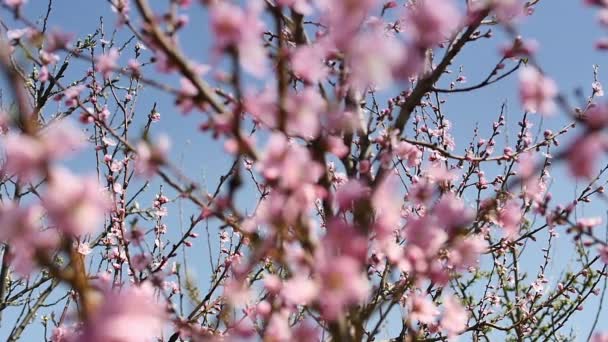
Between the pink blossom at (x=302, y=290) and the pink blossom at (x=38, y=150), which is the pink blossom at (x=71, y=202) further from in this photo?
the pink blossom at (x=302, y=290)

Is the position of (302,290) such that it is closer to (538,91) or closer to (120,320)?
(120,320)

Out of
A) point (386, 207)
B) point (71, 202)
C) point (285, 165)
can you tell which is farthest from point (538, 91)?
point (71, 202)

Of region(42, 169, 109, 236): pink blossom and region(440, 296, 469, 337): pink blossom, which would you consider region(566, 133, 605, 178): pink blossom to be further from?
region(42, 169, 109, 236): pink blossom

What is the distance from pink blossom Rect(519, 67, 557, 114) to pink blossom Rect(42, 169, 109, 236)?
1470 mm

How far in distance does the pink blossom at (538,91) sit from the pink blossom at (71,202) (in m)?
1.47

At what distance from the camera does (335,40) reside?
5.62 ft

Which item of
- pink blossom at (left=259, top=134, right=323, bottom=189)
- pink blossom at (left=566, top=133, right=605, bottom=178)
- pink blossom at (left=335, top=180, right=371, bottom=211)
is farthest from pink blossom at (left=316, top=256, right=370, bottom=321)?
pink blossom at (left=566, top=133, right=605, bottom=178)

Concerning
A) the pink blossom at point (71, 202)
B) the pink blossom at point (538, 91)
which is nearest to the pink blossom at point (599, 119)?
the pink blossom at point (538, 91)

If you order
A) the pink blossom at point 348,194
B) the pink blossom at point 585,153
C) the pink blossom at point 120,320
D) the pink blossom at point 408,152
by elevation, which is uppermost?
the pink blossom at point 408,152

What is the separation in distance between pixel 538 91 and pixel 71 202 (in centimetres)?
157

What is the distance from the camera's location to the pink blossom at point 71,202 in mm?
1254

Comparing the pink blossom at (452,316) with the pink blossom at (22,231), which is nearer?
the pink blossom at (22,231)

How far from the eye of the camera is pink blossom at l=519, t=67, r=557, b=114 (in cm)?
200

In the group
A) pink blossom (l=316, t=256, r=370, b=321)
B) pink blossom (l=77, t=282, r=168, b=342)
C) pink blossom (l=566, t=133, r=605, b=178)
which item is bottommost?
pink blossom (l=77, t=282, r=168, b=342)
